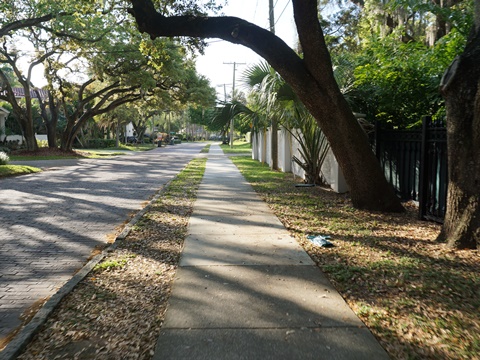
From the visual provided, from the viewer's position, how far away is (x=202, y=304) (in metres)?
3.85

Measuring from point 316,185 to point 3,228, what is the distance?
8.28m

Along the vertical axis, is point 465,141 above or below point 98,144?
above

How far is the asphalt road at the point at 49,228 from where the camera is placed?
175 inches

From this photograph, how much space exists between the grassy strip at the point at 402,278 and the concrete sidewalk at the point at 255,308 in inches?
7.6

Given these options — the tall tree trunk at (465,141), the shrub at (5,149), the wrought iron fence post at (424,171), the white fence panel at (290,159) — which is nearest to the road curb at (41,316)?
the tall tree trunk at (465,141)

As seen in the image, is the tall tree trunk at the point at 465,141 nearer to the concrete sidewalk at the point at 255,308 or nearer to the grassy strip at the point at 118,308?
the concrete sidewalk at the point at 255,308

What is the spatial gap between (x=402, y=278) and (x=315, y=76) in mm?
4192

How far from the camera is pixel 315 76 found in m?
7.44

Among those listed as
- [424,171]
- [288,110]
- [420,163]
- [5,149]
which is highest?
[288,110]

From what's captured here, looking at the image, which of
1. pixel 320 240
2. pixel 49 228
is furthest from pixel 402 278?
pixel 49 228

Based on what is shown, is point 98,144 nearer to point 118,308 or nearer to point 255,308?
point 118,308

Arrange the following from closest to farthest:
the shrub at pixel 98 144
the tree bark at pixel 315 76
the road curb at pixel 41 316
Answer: the road curb at pixel 41 316
the tree bark at pixel 315 76
the shrub at pixel 98 144

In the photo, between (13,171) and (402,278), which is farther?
(13,171)

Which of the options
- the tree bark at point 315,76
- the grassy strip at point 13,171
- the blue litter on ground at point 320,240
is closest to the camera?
the blue litter on ground at point 320,240
